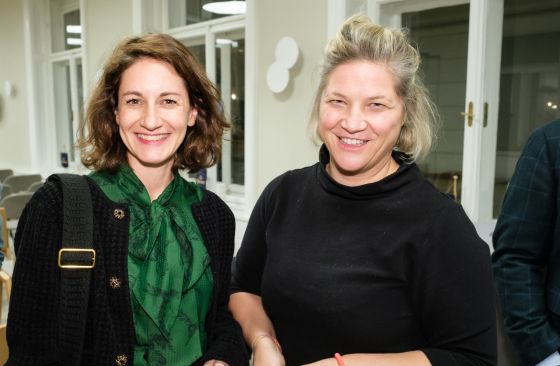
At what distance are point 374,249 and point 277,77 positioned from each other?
8.53 ft

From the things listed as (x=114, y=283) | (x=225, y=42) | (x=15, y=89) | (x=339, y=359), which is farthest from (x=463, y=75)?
(x=15, y=89)

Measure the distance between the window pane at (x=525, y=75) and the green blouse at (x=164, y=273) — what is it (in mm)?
2441

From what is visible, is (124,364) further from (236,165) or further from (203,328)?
(236,165)

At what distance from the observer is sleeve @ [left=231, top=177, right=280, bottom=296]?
4.34ft

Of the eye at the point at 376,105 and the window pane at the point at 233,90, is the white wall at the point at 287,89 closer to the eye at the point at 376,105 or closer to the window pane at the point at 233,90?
the window pane at the point at 233,90

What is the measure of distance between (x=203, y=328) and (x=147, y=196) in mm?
354

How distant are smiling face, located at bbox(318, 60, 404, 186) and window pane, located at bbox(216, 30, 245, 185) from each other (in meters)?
3.20

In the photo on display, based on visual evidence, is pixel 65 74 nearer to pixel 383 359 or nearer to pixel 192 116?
pixel 192 116

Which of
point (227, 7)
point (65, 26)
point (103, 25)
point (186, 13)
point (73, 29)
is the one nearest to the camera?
point (227, 7)

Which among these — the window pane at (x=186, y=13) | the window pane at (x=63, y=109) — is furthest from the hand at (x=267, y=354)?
the window pane at (x=63, y=109)

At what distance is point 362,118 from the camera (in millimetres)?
1103

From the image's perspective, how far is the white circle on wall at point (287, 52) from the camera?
338cm

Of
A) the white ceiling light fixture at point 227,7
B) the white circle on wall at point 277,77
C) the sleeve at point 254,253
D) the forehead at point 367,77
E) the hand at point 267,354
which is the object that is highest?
the white ceiling light fixture at point 227,7

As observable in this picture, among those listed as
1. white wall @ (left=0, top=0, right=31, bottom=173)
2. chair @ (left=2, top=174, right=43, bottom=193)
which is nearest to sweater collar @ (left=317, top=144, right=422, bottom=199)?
chair @ (left=2, top=174, right=43, bottom=193)
